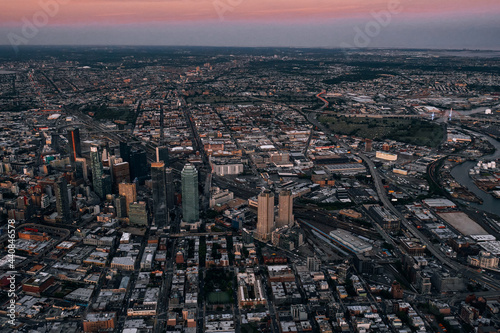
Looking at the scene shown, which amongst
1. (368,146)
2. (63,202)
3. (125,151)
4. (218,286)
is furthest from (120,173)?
(368,146)

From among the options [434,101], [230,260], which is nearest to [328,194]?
[230,260]

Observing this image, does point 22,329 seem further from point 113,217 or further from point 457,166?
point 457,166

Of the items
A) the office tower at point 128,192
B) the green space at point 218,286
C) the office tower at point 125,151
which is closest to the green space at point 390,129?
the office tower at point 125,151

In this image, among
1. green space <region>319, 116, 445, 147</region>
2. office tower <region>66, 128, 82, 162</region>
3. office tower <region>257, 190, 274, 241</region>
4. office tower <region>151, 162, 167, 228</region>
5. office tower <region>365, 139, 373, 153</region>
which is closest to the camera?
office tower <region>257, 190, 274, 241</region>

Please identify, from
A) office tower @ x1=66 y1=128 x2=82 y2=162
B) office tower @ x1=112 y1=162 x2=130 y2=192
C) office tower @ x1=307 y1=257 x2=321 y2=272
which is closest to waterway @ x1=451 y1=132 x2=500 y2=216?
office tower @ x1=307 y1=257 x2=321 y2=272

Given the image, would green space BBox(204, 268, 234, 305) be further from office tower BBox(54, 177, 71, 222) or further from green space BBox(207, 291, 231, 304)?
office tower BBox(54, 177, 71, 222)

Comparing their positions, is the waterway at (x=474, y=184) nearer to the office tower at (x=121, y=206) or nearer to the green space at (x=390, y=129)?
the green space at (x=390, y=129)

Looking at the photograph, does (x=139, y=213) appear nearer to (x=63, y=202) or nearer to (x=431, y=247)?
(x=63, y=202)
